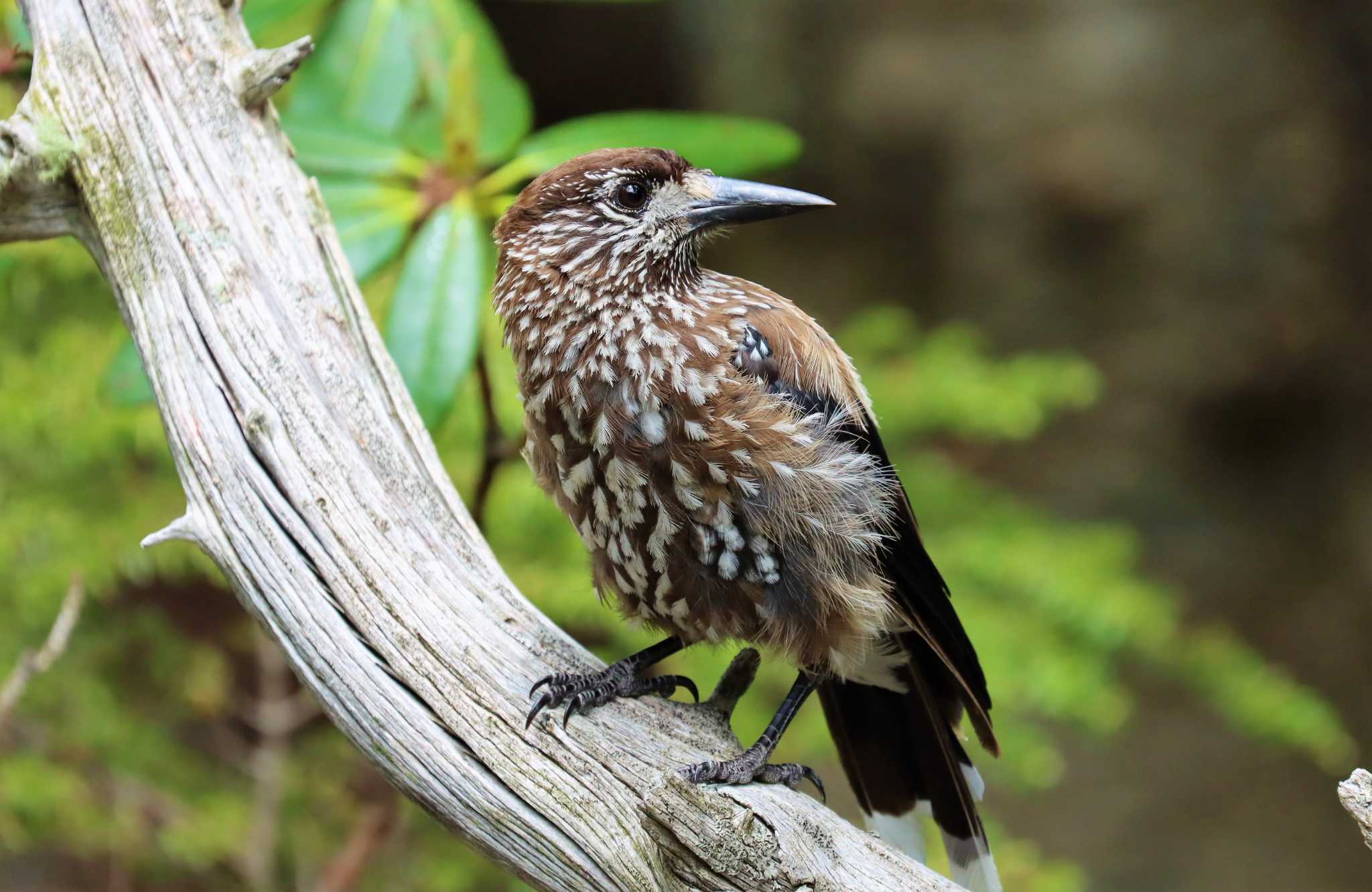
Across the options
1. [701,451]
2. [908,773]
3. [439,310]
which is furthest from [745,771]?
[439,310]

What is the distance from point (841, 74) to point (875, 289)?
1.10 meters

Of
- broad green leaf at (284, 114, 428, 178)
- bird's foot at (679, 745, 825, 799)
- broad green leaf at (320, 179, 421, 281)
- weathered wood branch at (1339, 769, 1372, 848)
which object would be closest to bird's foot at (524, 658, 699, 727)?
bird's foot at (679, 745, 825, 799)

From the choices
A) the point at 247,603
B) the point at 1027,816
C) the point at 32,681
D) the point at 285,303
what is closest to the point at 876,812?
the point at 247,603

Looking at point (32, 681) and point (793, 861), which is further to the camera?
point (32, 681)

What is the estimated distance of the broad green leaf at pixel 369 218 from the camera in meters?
2.47

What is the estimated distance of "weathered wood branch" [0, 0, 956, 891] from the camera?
6.06 ft

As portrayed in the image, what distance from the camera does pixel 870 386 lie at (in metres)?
3.90

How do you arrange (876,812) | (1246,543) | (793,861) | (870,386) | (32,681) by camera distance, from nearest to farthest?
(793,861) < (876,812) < (32,681) < (870,386) < (1246,543)

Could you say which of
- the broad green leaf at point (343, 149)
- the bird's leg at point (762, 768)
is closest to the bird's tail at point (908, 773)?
the bird's leg at point (762, 768)

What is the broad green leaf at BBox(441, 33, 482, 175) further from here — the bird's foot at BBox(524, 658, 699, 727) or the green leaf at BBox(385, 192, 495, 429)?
the bird's foot at BBox(524, 658, 699, 727)

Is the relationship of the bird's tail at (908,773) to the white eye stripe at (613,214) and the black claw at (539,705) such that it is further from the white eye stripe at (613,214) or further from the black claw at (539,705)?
the white eye stripe at (613,214)

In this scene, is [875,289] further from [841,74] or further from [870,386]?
[870,386]

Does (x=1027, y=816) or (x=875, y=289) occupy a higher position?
(x=875, y=289)

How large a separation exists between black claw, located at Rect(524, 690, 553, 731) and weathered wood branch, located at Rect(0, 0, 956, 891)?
2cm
